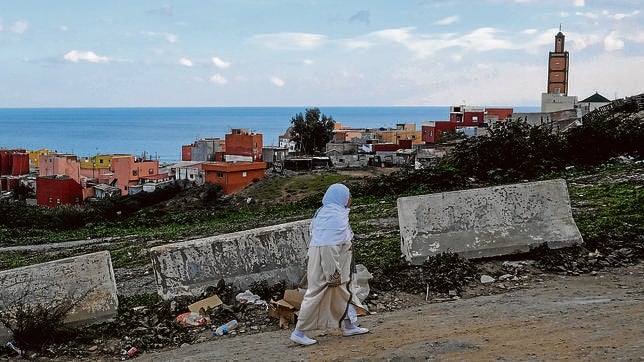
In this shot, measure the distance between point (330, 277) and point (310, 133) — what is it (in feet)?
158

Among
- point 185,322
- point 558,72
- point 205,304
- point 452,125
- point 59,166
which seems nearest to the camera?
point 185,322

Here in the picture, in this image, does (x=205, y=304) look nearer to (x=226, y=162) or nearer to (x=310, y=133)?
(x=226, y=162)

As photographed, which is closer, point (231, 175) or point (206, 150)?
point (231, 175)

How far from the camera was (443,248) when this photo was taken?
657cm

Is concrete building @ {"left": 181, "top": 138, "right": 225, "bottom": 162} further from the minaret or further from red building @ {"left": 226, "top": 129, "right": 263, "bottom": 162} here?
the minaret

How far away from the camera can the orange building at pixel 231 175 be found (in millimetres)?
35906

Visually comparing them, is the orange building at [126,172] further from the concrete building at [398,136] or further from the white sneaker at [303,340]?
the white sneaker at [303,340]

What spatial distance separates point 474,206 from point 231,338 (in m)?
2.96

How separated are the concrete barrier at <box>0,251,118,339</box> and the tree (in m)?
46.4

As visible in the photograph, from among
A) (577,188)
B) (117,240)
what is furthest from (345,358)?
(117,240)

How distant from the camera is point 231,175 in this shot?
36.0 metres

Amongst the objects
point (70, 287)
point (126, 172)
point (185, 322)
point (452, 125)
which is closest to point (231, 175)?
point (126, 172)

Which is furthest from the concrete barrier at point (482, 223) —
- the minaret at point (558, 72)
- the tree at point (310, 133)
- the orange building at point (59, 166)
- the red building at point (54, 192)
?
the minaret at point (558, 72)

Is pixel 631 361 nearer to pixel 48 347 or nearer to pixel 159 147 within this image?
pixel 48 347
